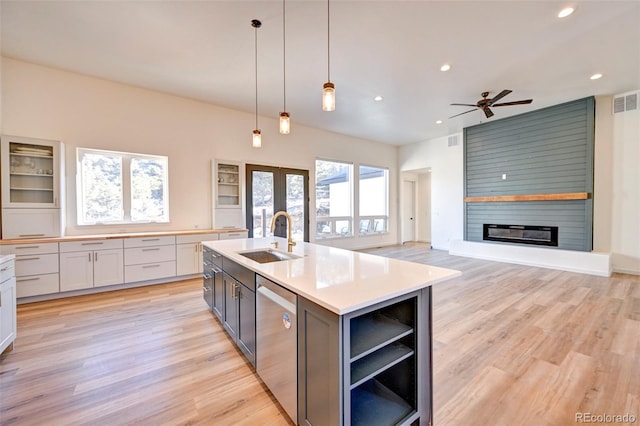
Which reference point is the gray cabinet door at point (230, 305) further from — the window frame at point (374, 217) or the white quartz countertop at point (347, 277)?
the window frame at point (374, 217)

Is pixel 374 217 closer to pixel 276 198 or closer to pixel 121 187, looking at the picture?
pixel 276 198

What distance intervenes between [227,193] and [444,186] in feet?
19.5

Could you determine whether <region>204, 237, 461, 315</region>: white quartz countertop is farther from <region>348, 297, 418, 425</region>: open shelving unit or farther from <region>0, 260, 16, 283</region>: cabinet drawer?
<region>0, 260, 16, 283</region>: cabinet drawer

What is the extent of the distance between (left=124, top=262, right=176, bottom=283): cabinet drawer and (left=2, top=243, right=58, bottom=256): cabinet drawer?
86cm

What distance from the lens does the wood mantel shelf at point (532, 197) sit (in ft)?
15.9

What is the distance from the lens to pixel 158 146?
14.8 ft

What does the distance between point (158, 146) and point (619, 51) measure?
275 inches

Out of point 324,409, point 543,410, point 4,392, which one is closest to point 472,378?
point 543,410

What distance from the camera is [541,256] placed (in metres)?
5.21

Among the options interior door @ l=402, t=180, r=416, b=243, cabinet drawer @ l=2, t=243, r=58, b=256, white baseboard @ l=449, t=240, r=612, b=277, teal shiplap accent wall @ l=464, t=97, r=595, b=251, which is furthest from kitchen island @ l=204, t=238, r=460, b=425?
interior door @ l=402, t=180, r=416, b=243

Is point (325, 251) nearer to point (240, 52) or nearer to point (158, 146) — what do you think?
point (240, 52)

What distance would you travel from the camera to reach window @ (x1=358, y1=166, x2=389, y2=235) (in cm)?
778

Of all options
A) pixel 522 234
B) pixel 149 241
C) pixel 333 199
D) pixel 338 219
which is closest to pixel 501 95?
pixel 522 234

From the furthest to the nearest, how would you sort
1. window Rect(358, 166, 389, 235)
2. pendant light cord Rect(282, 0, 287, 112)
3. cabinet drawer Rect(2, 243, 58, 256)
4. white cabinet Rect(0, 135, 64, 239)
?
1. window Rect(358, 166, 389, 235)
2. white cabinet Rect(0, 135, 64, 239)
3. cabinet drawer Rect(2, 243, 58, 256)
4. pendant light cord Rect(282, 0, 287, 112)
